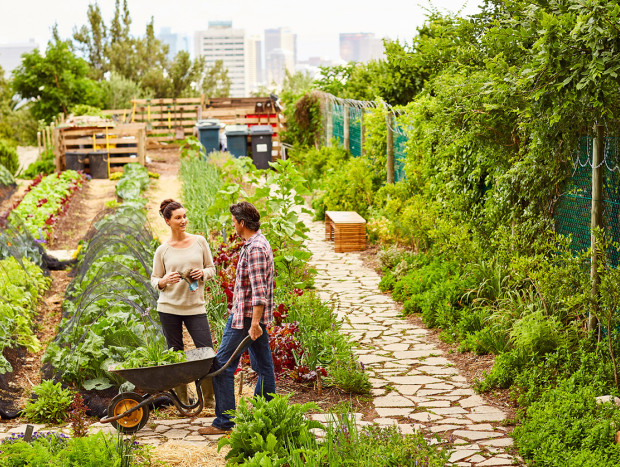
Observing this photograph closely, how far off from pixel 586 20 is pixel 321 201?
33.8 feet

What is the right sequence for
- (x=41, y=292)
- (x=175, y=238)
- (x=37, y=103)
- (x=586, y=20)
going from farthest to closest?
(x=37, y=103), (x=41, y=292), (x=175, y=238), (x=586, y=20)

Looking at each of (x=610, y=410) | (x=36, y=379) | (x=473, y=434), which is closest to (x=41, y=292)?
(x=36, y=379)

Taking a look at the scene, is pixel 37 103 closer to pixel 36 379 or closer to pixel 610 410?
pixel 36 379

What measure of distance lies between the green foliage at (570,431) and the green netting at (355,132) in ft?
37.3

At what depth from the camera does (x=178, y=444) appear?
506 centimetres

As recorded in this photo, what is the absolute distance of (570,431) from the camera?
15.6 feet

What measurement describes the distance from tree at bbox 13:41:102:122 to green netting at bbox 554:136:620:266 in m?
24.7

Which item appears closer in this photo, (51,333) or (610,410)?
(610,410)

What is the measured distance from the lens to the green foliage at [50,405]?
221 inches

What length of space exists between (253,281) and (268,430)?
1123mm

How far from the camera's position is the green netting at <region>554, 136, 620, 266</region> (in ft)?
20.0

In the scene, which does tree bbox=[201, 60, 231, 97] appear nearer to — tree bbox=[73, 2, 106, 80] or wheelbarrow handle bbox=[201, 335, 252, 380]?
tree bbox=[73, 2, 106, 80]

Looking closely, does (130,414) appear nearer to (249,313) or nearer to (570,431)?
(249,313)

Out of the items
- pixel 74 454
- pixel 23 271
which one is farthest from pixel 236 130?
pixel 74 454
